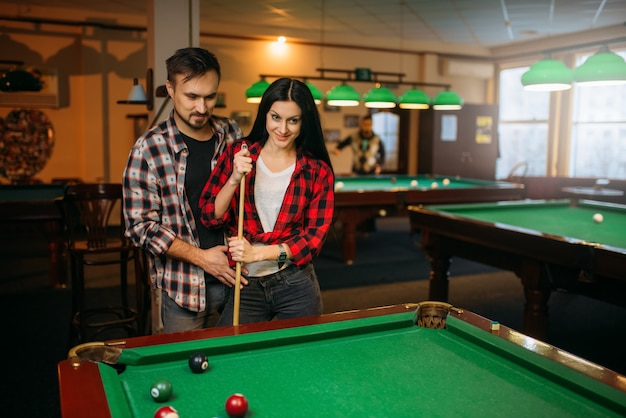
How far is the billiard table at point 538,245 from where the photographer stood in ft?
9.34

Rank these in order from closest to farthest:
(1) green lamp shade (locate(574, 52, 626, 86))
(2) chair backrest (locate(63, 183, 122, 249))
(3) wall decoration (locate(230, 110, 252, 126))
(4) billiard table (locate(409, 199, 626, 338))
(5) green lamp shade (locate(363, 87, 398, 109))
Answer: (4) billiard table (locate(409, 199, 626, 338)), (2) chair backrest (locate(63, 183, 122, 249)), (1) green lamp shade (locate(574, 52, 626, 86)), (5) green lamp shade (locate(363, 87, 398, 109)), (3) wall decoration (locate(230, 110, 252, 126))

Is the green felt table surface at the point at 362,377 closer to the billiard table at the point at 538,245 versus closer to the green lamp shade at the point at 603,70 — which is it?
the billiard table at the point at 538,245

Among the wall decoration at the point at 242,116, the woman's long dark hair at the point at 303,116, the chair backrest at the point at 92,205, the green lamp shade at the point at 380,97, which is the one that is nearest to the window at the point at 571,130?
the green lamp shade at the point at 380,97

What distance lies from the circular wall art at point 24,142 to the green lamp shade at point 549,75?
6.40m

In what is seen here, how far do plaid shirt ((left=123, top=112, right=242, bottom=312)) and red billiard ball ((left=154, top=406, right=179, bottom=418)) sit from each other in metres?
0.93

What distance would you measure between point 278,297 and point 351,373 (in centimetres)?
66

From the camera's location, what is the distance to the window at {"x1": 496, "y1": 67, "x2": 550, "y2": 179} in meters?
9.80

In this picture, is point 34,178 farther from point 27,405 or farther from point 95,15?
point 27,405

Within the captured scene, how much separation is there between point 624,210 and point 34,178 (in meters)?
7.09

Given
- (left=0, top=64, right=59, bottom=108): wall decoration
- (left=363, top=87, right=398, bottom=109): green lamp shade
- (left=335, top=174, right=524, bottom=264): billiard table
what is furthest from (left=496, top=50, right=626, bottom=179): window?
(left=0, top=64, right=59, bottom=108): wall decoration

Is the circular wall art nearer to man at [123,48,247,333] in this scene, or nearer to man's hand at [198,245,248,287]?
man at [123,48,247,333]

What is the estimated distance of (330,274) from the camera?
564 cm

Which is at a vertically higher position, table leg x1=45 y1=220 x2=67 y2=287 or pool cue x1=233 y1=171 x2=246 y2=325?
pool cue x1=233 y1=171 x2=246 y2=325

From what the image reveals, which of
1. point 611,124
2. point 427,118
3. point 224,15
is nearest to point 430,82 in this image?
point 427,118
